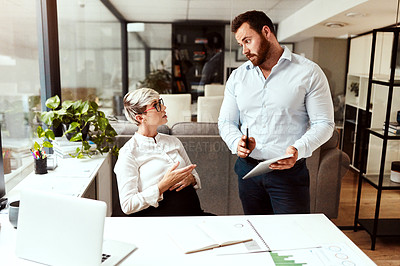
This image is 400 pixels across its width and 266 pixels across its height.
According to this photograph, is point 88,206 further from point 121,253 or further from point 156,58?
point 156,58

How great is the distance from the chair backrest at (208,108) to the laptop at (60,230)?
102 inches

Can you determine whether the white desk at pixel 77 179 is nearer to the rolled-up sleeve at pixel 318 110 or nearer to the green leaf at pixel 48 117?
the green leaf at pixel 48 117

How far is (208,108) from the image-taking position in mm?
3801

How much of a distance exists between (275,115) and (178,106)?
75.4 inches

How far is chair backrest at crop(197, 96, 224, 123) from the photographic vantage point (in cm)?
378

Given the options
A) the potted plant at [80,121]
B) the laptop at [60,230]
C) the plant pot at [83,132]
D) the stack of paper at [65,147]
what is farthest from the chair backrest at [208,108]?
the laptop at [60,230]

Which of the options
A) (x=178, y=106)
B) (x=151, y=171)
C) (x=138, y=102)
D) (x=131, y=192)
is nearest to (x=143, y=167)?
(x=151, y=171)

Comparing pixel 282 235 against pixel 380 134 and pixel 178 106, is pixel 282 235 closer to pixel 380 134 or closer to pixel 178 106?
pixel 380 134

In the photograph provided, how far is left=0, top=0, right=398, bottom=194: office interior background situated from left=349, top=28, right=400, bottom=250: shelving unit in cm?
29

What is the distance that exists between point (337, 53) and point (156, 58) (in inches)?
66.9

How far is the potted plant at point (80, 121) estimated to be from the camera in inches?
105

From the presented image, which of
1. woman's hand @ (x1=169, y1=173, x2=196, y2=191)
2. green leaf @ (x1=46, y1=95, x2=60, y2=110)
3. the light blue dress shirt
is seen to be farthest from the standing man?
green leaf @ (x1=46, y1=95, x2=60, y2=110)

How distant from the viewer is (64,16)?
324 centimetres

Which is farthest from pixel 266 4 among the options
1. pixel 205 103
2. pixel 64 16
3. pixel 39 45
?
pixel 39 45
